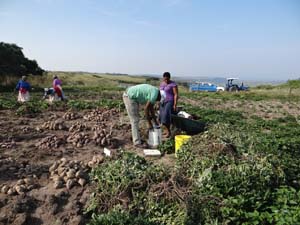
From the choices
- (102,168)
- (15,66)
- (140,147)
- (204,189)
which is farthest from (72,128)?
(15,66)

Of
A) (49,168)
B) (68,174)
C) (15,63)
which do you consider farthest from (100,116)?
(15,63)

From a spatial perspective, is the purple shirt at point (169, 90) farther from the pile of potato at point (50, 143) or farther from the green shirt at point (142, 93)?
the pile of potato at point (50, 143)

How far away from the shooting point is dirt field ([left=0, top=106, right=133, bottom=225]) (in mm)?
3925

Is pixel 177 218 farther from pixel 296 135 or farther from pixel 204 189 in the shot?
pixel 296 135

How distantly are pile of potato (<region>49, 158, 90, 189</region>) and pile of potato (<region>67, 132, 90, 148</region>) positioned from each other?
1.45 meters

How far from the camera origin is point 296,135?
8500mm

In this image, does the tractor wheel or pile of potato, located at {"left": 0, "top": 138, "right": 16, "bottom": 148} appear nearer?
pile of potato, located at {"left": 0, "top": 138, "right": 16, "bottom": 148}

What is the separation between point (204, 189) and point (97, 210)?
1.33m

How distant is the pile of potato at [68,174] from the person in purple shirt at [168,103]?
2743mm

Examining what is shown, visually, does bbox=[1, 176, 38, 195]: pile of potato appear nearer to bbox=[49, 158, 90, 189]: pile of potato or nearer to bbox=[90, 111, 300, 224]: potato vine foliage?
bbox=[49, 158, 90, 189]: pile of potato

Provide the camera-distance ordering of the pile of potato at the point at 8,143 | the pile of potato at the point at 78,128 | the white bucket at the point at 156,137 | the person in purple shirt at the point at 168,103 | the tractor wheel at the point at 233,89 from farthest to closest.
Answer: the tractor wheel at the point at 233,89 → the pile of potato at the point at 78,128 → the person in purple shirt at the point at 168,103 → the white bucket at the point at 156,137 → the pile of potato at the point at 8,143

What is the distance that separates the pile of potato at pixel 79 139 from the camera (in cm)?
667

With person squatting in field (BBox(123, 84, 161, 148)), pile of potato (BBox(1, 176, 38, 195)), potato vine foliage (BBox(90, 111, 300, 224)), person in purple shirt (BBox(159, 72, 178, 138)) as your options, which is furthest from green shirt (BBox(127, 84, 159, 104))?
pile of potato (BBox(1, 176, 38, 195))

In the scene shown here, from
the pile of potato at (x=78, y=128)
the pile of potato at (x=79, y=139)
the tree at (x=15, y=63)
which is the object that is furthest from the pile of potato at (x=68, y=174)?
the tree at (x=15, y=63)
